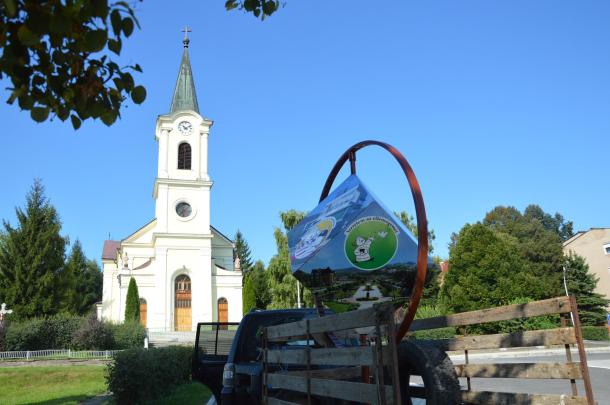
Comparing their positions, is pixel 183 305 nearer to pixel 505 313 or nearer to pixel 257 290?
pixel 257 290

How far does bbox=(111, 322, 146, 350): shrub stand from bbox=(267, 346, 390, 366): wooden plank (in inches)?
1109

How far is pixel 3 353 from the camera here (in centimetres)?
2506

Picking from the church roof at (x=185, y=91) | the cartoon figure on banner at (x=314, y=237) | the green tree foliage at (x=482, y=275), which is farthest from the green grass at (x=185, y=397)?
the church roof at (x=185, y=91)

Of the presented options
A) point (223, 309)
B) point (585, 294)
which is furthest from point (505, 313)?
point (585, 294)

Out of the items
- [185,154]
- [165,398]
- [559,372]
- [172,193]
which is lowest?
[165,398]

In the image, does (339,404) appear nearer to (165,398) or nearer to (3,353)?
(165,398)

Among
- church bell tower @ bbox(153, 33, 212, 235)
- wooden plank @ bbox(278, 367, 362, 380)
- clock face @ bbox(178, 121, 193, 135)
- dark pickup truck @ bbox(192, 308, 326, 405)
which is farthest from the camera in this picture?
clock face @ bbox(178, 121, 193, 135)

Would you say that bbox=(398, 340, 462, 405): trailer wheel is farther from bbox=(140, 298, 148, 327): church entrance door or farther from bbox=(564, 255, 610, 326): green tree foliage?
bbox=(564, 255, 610, 326): green tree foliage

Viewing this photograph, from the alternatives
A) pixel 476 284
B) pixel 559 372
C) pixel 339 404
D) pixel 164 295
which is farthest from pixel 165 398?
pixel 164 295

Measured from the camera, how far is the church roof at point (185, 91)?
4731 centimetres

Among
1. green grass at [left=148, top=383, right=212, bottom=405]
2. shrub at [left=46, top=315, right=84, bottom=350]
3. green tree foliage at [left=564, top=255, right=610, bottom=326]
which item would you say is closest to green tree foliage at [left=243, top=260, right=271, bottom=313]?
shrub at [left=46, top=315, right=84, bottom=350]

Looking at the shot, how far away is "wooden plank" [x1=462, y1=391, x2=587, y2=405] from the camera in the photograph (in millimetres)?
3576

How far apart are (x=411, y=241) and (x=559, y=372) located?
56.3 inches

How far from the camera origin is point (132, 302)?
1598 inches
